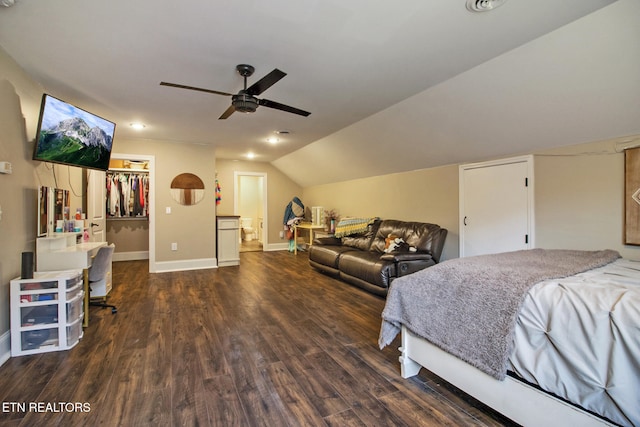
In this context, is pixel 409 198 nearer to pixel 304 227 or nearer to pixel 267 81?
pixel 304 227

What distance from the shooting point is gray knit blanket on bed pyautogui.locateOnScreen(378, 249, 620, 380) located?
1536 mm

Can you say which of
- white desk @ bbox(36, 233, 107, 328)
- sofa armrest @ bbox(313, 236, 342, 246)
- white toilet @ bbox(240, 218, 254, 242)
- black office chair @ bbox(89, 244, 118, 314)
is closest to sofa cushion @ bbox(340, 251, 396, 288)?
sofa armrest @ bbox(313, 236, 342, 246)

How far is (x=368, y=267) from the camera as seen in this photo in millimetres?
4117

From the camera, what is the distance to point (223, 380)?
2.09 m

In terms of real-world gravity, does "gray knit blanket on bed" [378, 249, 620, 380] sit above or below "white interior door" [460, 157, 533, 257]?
below

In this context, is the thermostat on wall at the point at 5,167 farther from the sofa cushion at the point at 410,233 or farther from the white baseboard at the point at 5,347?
the sofa cushion at the point at 410,233

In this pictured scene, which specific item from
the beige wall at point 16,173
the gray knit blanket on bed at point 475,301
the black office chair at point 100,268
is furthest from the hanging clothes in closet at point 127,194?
the gray knit blanket on bed at point 475,301

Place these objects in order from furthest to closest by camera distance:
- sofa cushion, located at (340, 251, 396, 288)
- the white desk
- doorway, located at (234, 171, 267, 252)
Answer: doorway, located at (234, 171, 267, 252) → sofa cushion, located at (340, 251, 396, 288) → the white desk

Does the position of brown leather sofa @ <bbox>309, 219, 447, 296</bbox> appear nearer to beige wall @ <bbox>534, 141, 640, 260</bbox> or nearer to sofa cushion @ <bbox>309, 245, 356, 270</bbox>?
sofa cushion @ <bbox>309, 245, 356, 270</bbox>

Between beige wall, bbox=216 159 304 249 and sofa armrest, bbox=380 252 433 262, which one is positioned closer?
sofa armrest, bbox=380 252 433 262

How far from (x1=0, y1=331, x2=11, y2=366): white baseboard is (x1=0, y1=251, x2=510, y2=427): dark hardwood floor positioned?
10 centimetres

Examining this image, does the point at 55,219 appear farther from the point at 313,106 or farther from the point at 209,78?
the point at 313,106

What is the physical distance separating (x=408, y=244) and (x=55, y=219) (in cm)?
451

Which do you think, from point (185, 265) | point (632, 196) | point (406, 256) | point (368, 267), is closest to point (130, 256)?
point (185, 265)
